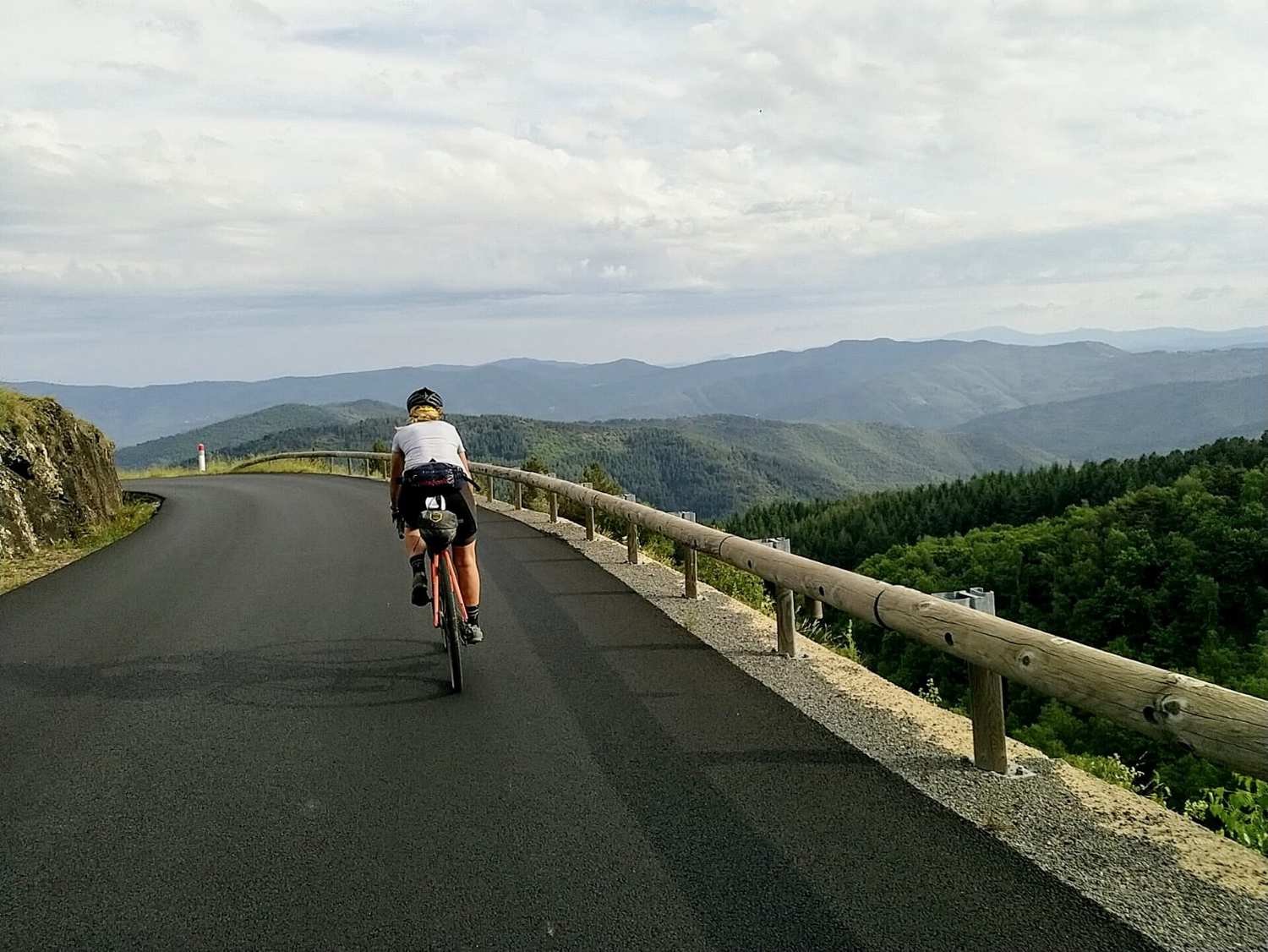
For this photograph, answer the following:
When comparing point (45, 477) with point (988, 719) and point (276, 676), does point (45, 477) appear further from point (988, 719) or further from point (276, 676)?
point (988, 719)

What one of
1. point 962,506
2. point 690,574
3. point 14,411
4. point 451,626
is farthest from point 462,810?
point 962,506

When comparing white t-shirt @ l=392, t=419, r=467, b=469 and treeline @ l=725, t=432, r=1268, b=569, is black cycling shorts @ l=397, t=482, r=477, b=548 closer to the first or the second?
white t-shirt @ l=392, t=419, r=467, b=469

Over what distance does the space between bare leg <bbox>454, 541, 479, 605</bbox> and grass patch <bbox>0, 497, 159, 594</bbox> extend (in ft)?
21.0

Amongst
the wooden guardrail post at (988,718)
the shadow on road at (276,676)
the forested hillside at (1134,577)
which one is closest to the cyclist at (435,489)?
the shadow on road at (276,676)

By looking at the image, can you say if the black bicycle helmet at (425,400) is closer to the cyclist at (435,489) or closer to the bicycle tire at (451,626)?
the cyclist at (435,489)

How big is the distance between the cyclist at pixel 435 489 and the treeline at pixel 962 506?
71.3 m

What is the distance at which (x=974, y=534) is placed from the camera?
65688 mm

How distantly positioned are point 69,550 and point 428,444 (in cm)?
982

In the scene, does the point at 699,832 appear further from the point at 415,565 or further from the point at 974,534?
the point at 974,534

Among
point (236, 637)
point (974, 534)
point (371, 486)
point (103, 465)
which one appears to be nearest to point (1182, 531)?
point (974, 534)

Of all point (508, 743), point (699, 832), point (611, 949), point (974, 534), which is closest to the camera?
point (611, 949)

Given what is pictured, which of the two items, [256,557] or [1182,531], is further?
[1182,531]

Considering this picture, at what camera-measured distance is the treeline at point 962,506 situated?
258 ft

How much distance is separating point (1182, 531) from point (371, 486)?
47.0 metres
